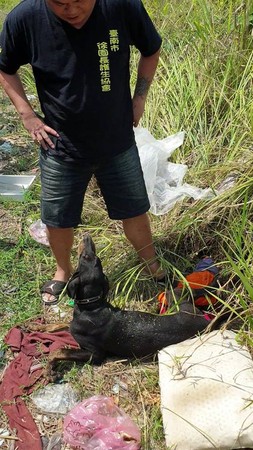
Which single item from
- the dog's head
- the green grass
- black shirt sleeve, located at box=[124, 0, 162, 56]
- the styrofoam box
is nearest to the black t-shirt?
black shirt sleeve, located at box=[124, 0, 162, 56]

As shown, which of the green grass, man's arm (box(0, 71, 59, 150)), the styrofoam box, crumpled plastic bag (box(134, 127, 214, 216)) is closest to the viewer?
man's arm (box(0, 71, 59, 150))

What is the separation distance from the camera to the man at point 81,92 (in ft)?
7.53

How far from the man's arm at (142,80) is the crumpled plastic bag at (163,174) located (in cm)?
80

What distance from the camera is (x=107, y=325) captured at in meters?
2.73

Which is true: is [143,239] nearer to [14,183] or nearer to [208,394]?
[208,394]

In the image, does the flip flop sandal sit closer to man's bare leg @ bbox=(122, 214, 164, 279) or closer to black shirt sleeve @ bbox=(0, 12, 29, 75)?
man's bare leg @ bbox=(122, 214, 164, 279)

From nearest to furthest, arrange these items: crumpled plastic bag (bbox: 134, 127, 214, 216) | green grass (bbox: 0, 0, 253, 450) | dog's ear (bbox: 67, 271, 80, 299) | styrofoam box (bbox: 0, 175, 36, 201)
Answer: dog's ear (bbox: 67, 271, 80, 299)
green grass (bbox: 0, 0, 253, 450)
crumpled plastic bag (bbox: 134, 127, 214, 216)
styrofoam box (bbox: 0, 175, 36, 201)

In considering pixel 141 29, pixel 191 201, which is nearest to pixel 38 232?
pixel 191 201

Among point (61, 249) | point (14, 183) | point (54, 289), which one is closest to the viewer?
point (61, 249)

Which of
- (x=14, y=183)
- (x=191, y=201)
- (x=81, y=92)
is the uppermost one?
(x=81, y=92)

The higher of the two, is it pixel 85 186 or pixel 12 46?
pixel 12 46

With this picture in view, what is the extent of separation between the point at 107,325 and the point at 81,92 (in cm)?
122

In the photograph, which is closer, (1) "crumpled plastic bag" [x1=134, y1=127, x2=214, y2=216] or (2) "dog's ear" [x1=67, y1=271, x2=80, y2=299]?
(2) "dog's ear" [x1=67, y1=271, x2=80, y2=299]

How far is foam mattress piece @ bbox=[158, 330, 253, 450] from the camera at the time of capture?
2.21 meters
